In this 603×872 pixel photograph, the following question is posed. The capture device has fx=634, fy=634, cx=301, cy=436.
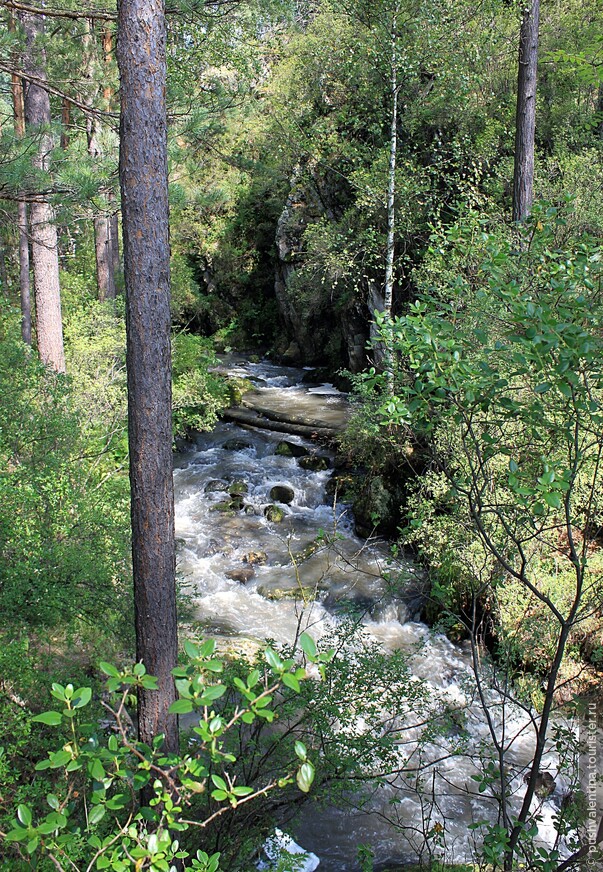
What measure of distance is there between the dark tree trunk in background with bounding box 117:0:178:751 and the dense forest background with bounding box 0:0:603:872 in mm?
406

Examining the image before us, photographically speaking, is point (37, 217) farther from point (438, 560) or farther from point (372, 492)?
point (438, 560)

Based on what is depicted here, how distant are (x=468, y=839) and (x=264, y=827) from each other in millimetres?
2325

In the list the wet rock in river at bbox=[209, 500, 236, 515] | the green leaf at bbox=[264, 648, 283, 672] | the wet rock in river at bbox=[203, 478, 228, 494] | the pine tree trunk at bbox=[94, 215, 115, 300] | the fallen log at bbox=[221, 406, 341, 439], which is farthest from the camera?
the pine tree trunk at bbox=[94, 215, 115, 300]

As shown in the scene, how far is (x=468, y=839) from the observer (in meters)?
5.32

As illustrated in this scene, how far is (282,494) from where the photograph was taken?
1162 cm

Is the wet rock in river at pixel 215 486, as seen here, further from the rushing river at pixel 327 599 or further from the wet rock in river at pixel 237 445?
the wet rock in river at pixel 237 445

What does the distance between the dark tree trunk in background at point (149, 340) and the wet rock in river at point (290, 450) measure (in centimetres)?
955

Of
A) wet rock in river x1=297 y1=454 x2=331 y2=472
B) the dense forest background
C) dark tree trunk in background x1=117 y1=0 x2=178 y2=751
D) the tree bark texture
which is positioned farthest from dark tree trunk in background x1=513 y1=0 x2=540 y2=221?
dark tree trunk in background x1=117 y1=0 x2=178 y2=751

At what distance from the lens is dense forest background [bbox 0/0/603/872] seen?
302cm

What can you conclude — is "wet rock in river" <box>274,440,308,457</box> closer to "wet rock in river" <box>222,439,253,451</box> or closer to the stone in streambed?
"wet rock in river" <box>222,439,253,451</box>

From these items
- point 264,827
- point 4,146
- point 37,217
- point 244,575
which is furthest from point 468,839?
point 37,217

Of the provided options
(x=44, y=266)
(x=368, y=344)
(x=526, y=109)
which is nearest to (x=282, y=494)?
(x=44, y=266)

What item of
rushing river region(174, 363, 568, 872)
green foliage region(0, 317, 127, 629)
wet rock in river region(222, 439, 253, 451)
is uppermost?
green foliage region(0, 317, 127, 629)

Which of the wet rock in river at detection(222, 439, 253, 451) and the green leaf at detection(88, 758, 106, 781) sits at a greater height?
the green leaf at detection(88, 758, 106, 781)
